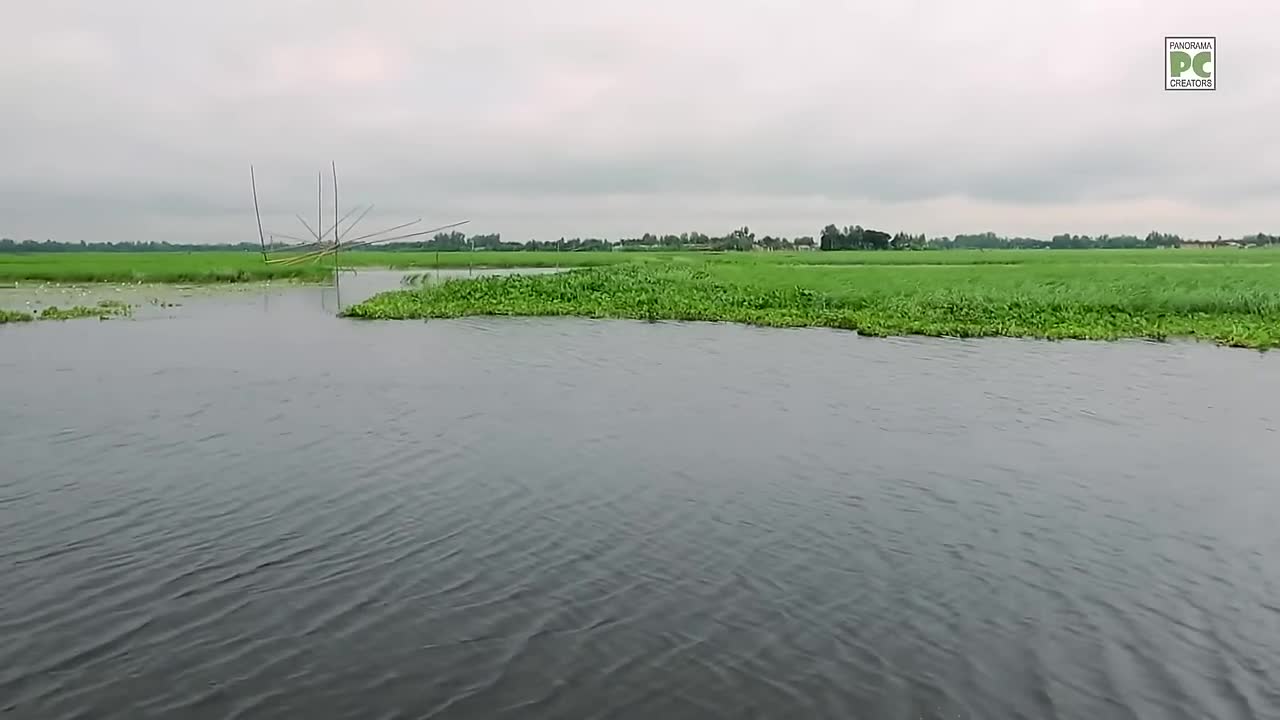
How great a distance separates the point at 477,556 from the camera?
25.4 ft

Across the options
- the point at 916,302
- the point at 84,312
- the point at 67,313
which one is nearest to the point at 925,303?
the point at 916,302

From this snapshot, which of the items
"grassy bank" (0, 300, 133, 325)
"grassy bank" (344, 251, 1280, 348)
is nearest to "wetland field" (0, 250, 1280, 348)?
"grassy bank" (344, 251, 1280, 348)

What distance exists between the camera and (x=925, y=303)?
30750 millimetres

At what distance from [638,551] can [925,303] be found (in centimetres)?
2527

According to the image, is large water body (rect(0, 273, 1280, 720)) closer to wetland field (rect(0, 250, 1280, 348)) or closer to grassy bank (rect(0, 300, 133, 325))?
wetland field (rect(0, 250, 1280, 348))

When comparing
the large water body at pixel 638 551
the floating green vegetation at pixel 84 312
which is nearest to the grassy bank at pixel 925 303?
the floating green vegetation at pixel 84 312

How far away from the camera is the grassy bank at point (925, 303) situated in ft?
83.9

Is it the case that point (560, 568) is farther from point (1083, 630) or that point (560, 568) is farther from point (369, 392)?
point (369, 392)

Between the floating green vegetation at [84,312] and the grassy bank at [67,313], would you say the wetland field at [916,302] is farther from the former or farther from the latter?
the grassy bank at [67,313]

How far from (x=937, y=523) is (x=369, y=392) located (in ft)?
36.3

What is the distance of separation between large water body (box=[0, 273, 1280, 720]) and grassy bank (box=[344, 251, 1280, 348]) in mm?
9185

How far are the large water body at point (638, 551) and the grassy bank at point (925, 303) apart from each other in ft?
30.1

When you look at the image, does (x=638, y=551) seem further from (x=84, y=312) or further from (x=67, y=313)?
(x=84, y=312)

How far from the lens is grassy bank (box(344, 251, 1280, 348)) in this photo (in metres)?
25.6
